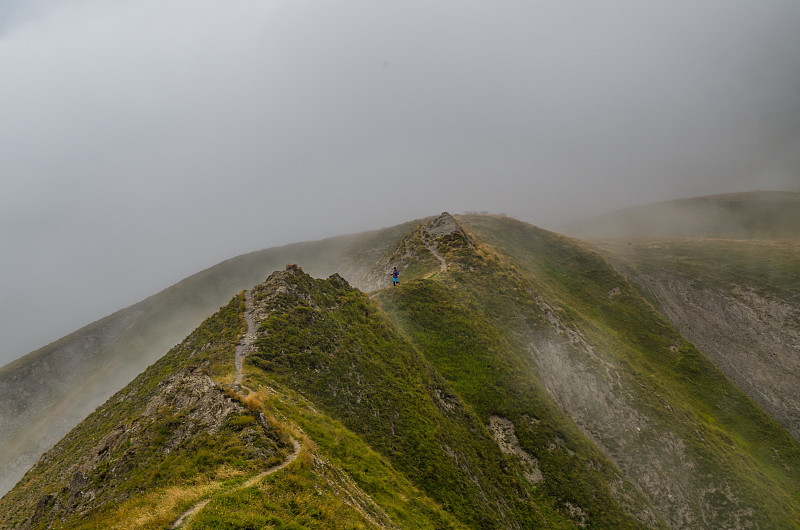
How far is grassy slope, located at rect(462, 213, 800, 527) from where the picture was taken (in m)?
42.7

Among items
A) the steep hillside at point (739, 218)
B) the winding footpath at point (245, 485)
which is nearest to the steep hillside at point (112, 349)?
the winding footpath at point (245, 485)

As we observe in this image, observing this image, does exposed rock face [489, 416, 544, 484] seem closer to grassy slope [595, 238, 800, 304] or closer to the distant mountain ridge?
the distant mountain ridge

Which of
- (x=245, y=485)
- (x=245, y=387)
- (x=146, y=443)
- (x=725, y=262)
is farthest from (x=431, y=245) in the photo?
(x=725, y=262)

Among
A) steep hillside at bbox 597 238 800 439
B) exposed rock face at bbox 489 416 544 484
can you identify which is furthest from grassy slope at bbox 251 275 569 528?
steep hillside at bbox 597 238 800 439

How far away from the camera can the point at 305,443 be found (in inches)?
686

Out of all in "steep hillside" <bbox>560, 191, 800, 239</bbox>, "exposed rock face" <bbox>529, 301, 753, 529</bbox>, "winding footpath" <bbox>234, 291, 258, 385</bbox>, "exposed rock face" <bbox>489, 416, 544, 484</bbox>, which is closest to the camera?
"winding footpath" <bbox>234, 291, 258, 385</bbox>

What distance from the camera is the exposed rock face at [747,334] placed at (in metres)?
64.8

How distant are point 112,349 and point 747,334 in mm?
152149

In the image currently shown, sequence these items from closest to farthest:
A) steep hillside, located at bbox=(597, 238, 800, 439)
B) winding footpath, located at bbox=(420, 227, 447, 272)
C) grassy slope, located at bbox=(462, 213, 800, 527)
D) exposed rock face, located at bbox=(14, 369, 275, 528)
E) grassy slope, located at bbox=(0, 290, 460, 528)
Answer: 1. grassy slope, located at bbox=(0, 290, 460, 528)
2. exposed rock face, located at bbox=(14, 369, 275, 528)
3. grassy slope, located at bbox=(462, 213, 800, 527)
4. winding footpath, located at bbox=(420, 227, 447, 272)
5. steep hillside, located at bbox=(597, 238, 800, 439)

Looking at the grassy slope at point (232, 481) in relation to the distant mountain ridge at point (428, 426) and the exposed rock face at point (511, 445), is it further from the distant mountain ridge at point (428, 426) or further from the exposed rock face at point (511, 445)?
the exposed rock face at point (511, 445)

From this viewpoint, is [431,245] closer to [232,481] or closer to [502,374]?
[502,374]

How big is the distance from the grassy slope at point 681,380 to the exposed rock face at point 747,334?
11.1 m

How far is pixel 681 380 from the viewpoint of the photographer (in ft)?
196

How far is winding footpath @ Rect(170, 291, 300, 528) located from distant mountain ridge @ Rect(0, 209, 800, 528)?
0.18 metres
